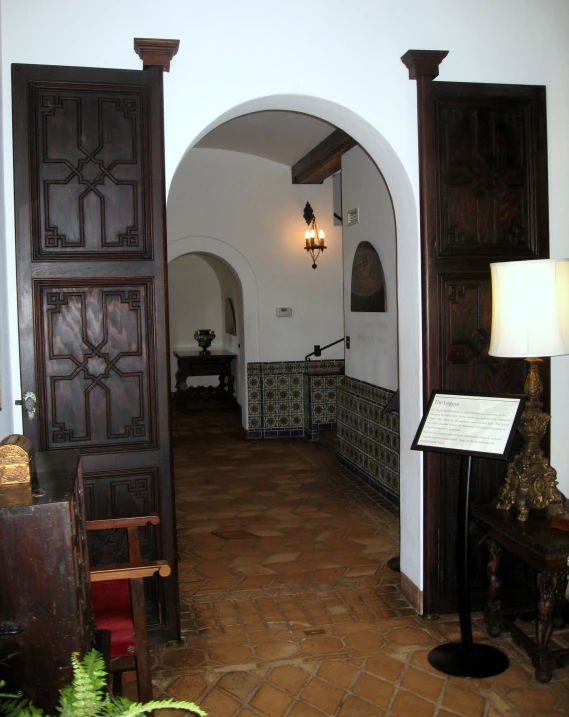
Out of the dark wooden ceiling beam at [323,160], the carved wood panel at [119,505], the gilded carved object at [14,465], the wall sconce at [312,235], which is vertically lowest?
the carved wood panel at [119,505]

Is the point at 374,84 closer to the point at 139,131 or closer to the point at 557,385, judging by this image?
the point at 139,131

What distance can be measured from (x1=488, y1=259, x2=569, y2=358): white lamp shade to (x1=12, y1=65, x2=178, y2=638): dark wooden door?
175 centimetres

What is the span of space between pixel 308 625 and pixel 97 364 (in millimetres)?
1902

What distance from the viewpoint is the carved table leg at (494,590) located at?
12.7ft

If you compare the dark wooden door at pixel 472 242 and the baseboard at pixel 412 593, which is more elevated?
the dark wooden door at pixel 472 242

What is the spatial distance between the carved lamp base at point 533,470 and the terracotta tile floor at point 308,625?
820mm

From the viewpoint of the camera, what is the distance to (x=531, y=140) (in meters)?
4.13

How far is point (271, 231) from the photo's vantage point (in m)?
9.80

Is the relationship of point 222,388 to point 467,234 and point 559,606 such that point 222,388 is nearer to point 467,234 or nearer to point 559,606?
point 467,234

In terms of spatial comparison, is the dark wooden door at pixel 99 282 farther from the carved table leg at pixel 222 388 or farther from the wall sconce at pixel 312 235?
the carved table leg at pixel 222 388

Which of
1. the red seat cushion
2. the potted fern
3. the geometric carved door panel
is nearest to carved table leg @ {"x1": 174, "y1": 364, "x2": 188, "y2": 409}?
the geometric carved door panel

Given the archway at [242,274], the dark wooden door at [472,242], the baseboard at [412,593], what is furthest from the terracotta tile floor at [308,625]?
the archway at [242,274]

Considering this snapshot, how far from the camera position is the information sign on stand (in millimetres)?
3457

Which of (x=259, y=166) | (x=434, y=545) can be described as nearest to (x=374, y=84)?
(x=434, y=545)
